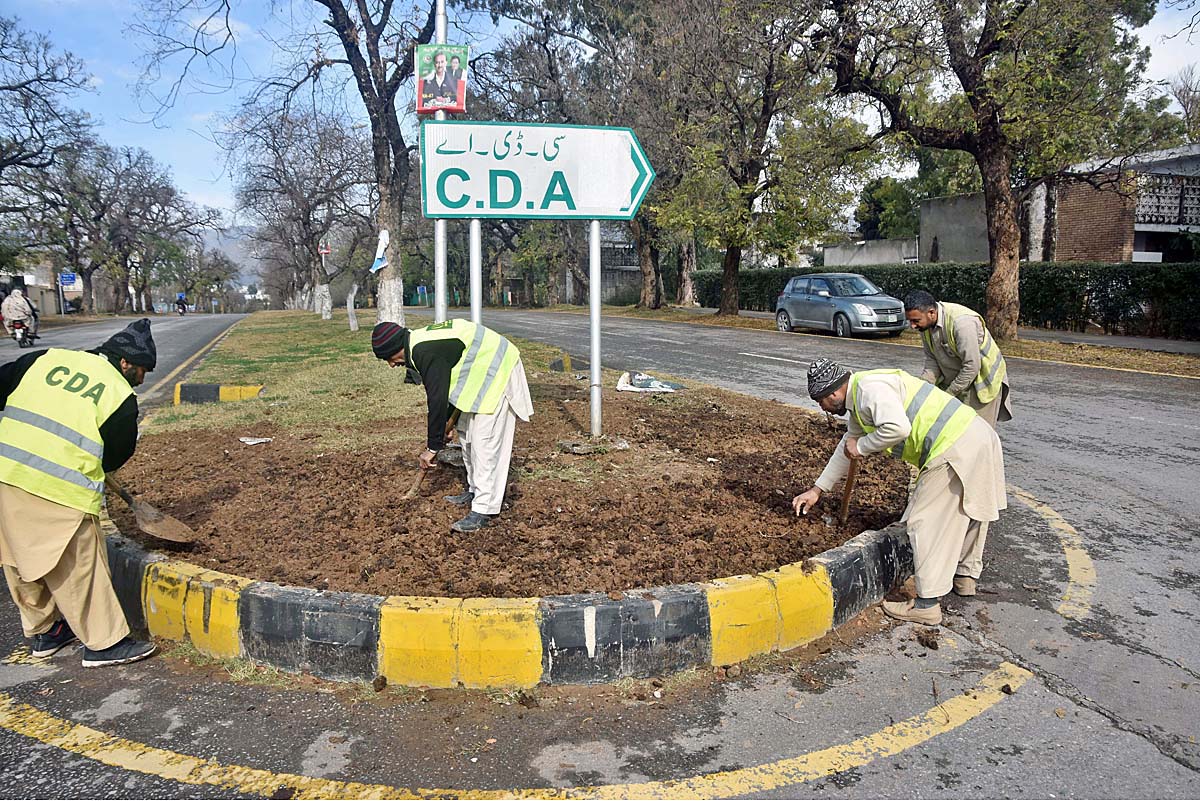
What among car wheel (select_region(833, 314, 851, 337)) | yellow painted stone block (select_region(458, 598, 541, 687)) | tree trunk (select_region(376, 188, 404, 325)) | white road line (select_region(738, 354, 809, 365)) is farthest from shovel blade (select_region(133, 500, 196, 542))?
car wheel (select_region(833, 314, 851, 337))

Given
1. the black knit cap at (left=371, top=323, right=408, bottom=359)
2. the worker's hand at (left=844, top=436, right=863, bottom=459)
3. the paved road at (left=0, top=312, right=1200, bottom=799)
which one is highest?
the black knit cap at (left=371, top=323, right=408, bottom=359)

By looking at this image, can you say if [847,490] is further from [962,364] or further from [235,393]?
[235,393]

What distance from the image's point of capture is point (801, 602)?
3.45 m

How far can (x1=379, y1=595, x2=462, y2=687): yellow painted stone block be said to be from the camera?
311 cm

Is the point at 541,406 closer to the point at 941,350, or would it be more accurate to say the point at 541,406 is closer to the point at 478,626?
the point at 941,350

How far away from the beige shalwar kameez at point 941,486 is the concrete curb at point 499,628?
542mm

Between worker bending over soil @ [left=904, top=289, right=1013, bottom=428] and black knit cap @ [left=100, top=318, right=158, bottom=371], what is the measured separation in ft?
14.5

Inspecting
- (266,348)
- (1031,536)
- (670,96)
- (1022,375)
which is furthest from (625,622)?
(670,96)

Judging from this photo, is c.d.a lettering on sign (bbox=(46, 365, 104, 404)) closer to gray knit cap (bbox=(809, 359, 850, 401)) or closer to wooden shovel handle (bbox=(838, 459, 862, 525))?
gray knit cap (bbox=(809, 359, 850, 401))

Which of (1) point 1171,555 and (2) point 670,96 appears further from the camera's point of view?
(2) point 670,96

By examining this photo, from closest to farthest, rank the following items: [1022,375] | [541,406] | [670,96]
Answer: [541,406] < [1022,375] < [670,96]

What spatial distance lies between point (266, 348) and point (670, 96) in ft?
44.8

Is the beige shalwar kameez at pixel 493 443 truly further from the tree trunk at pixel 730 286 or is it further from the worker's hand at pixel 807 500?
the tree trunk at pixel 730 286

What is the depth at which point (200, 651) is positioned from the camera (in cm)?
345
